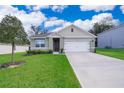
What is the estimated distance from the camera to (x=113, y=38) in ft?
126

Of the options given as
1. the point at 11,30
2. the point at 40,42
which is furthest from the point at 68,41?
the point at 11,30

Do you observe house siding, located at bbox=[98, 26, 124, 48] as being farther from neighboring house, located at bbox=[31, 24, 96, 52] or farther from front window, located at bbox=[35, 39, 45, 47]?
front window, located at bbox=[35, 39, 45, 47]

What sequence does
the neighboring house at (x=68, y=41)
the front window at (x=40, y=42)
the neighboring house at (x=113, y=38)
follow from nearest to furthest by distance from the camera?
the neighboring house at (x=68, y=41) < the front window at (x=40, y=42) < the neighboring house at (x=113, y=38)

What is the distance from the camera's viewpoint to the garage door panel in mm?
29575

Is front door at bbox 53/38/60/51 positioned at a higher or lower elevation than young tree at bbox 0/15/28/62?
lower

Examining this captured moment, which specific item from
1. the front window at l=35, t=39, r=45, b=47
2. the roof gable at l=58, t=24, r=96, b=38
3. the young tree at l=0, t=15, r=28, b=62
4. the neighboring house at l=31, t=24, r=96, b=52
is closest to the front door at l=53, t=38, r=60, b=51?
the neighboring house at l=31, t=24, r=96, b=52

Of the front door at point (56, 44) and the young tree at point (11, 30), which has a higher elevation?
the young tree at point (11, 30)

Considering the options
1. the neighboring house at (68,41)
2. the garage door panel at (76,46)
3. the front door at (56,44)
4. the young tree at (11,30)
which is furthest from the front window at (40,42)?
the young tree at (11,30)

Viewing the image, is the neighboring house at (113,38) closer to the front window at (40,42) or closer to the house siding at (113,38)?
the house siding at (113,38)

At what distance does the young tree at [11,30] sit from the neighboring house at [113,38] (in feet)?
76.7

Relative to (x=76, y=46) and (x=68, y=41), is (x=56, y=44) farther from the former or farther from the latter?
(x=76, y=46)

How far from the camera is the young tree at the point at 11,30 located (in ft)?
47.3
